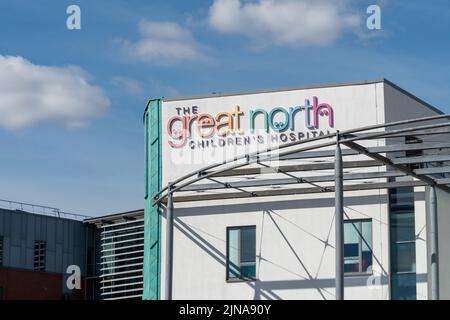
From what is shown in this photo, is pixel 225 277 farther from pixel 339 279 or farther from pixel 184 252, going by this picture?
pixel 339 279

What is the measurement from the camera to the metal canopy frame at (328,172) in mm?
29094

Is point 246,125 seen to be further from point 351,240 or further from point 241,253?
point 351,240

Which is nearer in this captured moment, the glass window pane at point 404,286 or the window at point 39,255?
the glass window pane at point 404,286

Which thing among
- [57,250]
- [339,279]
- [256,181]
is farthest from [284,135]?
[57,250]

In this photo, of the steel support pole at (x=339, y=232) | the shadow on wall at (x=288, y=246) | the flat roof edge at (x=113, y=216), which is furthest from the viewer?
the flat roof edge at (x=113, y=216)

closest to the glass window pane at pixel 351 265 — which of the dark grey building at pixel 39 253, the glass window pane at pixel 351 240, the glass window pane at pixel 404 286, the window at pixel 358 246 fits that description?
the window at pixel 358 246

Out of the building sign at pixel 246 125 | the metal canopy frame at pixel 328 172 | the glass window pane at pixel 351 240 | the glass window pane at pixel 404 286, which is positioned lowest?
the glass window pane at pixel 404 286

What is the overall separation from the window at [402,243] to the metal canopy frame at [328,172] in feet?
2.39

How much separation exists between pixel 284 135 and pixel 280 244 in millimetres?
3905

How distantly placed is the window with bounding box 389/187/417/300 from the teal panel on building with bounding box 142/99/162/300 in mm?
8803

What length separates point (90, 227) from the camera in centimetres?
4825

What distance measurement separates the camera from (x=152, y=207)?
36062 mm

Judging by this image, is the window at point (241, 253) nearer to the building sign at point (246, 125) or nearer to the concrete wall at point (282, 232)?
the concrete wall at point (282, 232)

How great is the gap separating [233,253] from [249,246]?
2.16ft
